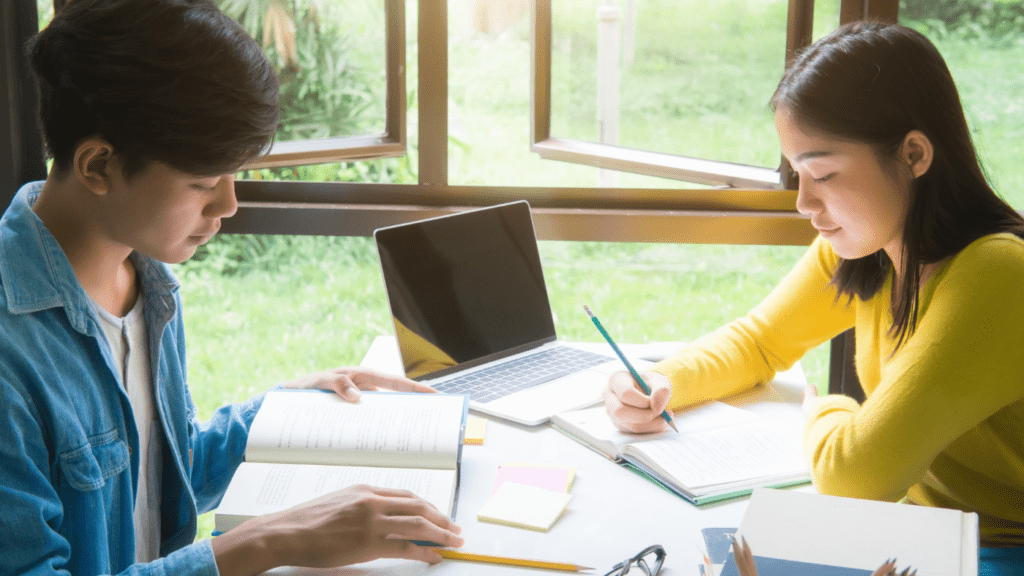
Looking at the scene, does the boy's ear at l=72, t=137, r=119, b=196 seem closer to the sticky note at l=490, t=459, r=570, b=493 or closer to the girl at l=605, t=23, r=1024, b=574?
the sticky note at l=490, t=459, r=570, b=493

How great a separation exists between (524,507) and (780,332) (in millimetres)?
638

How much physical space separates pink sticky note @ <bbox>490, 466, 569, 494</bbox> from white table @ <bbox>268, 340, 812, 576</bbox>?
2cm

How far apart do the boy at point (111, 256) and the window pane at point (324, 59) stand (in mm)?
1044

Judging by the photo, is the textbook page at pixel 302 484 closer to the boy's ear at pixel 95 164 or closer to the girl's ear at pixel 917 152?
the boy's ear at pixel 95 164

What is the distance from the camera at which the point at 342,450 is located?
110 centimetres

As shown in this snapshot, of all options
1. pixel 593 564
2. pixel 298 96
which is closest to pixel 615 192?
pixel 298 96

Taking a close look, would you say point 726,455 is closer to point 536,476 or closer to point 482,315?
point 536,476

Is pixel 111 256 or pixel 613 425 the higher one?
pixel 111 256

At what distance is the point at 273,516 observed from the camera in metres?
0.91

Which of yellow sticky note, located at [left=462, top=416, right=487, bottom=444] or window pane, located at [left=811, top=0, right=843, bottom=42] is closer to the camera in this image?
yellow sticky note, located at [left=462, top=416, right=487, bottom=444]

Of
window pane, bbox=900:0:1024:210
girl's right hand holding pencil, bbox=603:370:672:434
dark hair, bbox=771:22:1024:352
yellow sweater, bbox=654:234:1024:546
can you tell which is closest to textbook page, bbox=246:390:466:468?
girl's right hand holding pencil, bbox=603:370:672:434

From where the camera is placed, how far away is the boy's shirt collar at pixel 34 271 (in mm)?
895

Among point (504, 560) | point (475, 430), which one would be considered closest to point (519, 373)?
point (475, 430)

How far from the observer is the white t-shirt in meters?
1.09
